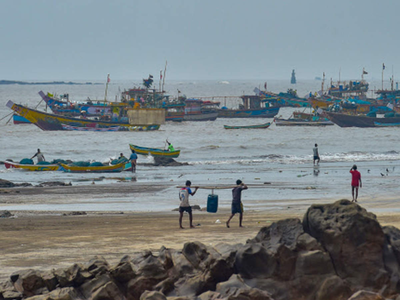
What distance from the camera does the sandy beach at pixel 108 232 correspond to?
40.7 ft

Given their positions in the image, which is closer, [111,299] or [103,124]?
[111,299]

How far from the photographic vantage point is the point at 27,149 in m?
53.2

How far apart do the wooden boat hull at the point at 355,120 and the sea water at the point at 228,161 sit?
1.18 m

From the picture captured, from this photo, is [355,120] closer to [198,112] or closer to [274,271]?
[198,112]

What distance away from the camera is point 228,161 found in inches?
1623

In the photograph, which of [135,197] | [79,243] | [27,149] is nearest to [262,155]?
[27,149]

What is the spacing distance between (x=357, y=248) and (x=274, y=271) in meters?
1.19

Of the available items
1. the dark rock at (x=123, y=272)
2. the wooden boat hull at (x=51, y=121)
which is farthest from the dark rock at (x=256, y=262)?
the wooden boat hull at (x=51, y=121)

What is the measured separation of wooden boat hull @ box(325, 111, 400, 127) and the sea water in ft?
3.86

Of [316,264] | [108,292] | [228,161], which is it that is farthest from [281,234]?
[228,161]

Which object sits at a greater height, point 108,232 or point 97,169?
point 108,232

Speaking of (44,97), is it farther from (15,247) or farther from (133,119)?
(15,247)

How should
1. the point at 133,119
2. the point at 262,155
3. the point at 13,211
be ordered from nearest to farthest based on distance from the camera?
1. the point at 13,211
2. the point at 262,155
3. the point at 133,119

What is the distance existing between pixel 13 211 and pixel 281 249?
11557mm
